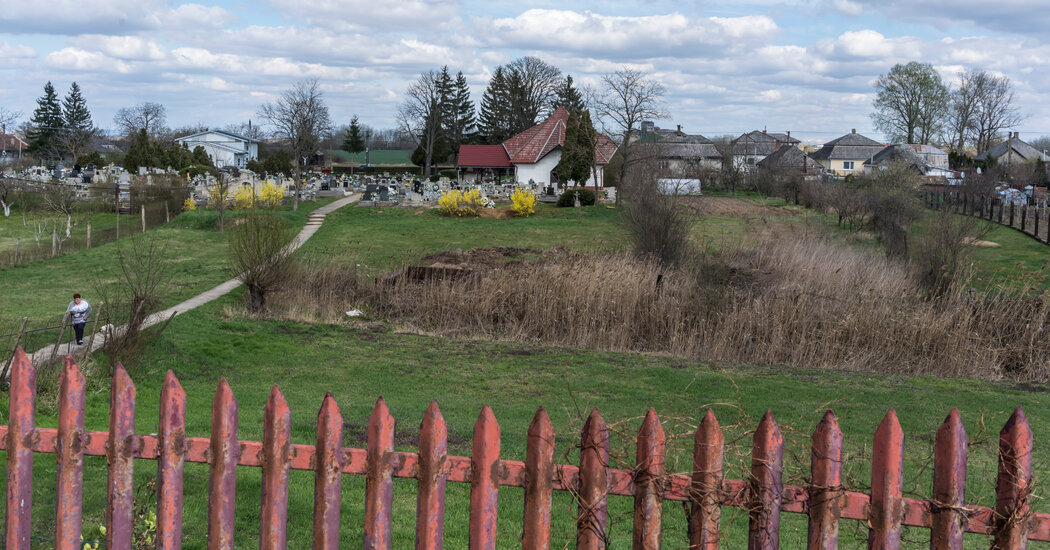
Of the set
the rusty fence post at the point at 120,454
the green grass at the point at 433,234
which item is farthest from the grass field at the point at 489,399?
the green grass at the point at 433,234

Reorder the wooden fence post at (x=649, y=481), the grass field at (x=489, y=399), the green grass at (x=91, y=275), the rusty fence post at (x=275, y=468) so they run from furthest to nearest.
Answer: the green grass at (x=91, y=275) < the grass field at (x=489, y=399) < the rusty fence post at (x=275, y=468) < the wooden fence post at (x=649, y=481)

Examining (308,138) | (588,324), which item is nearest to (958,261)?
(588,324)

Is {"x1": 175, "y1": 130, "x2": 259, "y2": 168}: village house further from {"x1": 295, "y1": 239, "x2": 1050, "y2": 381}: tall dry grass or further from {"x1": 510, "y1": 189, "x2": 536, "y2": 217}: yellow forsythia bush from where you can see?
{"x1": 295, "y1": 239, "x2": 1050, "y2": 381}: tall dry grass

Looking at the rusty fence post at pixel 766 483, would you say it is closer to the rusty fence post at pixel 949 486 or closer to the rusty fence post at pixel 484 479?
the rusty fence post at pixel 949 486

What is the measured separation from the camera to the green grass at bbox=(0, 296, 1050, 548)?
6.12m

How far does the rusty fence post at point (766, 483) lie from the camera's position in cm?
303

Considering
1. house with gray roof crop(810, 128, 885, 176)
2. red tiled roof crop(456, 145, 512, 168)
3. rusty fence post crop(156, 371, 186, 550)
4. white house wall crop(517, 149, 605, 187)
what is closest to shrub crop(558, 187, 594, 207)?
white house wall crop(517, 149, 605, 187)

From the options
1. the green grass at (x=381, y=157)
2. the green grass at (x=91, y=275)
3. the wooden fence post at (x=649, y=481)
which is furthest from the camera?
the green grass at (x=381, y=157)

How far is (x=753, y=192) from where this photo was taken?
186 feet

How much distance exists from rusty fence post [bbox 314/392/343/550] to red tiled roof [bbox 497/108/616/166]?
5266 centimetres

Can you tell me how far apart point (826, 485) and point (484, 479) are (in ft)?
3.95

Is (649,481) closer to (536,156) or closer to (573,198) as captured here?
(573,198)

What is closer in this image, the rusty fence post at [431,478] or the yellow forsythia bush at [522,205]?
the rusty fence post at [431,478]

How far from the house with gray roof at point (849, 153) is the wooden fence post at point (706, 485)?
302 feet
